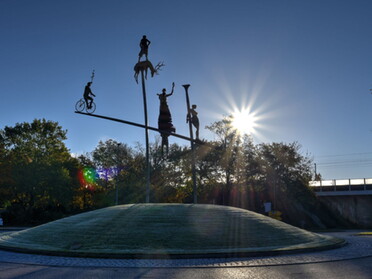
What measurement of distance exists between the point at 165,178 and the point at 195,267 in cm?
4411

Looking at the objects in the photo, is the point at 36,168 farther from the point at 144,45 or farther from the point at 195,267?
the point at 195,267

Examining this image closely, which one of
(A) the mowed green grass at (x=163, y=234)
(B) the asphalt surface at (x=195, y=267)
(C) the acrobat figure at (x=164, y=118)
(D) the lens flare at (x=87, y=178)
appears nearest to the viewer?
(B) the asphalt surface at (x=195, y=267)

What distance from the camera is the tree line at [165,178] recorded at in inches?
2013

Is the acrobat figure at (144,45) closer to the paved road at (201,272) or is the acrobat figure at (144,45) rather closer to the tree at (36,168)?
the paved road at (201,272)

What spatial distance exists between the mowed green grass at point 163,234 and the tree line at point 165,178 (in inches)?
1249

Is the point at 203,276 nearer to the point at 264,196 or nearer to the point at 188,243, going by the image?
the point at 188,243

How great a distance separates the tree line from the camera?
51.1 metres

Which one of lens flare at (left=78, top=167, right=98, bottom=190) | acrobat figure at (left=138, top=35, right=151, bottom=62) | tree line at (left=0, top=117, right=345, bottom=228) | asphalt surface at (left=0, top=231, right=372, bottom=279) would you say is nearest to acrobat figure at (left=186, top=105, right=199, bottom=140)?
acrobat figure at (left=138, top=35, right=151, bottom=62)

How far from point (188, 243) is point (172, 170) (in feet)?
140

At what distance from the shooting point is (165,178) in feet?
184

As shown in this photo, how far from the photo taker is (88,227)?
1781 centimetres

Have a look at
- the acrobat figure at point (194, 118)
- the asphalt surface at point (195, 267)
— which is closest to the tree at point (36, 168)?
the acrobat figure at point (194, 118)

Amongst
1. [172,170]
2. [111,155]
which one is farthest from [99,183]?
[172,170]

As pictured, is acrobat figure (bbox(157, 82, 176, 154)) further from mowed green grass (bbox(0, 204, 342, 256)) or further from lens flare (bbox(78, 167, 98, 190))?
lens flare (bbox(78, 167, 98, 190))
